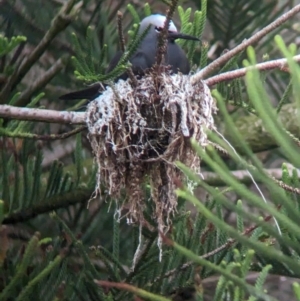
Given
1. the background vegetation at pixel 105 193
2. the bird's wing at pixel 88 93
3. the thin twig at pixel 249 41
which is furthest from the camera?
the bird's wing at pixel 88 93

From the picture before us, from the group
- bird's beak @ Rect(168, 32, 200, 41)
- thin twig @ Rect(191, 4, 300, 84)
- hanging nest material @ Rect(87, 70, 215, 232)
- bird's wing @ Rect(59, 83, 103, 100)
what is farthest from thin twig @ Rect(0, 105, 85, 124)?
bird's beak @ Rect(168, 32, 200, 41)

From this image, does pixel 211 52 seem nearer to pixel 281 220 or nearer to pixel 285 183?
pixel 285 183

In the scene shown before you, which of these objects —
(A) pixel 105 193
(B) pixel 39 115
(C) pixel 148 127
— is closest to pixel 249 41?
(C) pixel 148 127

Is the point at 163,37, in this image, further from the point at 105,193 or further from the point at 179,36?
the point at 105,193

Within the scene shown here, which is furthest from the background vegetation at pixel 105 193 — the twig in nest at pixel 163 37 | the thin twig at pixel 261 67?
the twig in nest at pixel 163 37

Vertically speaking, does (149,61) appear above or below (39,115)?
above

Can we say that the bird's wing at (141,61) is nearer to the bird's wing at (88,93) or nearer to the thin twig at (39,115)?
the bird's wing at (88,93)

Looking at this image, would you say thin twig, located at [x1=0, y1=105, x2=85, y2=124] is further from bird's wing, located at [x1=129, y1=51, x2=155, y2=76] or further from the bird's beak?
the bird's beak

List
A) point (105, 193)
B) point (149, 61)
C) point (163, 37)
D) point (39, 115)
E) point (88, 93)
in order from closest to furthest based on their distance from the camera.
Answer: point (163, 37)
point (39, 115)
point (88, 93)
point (149, 61)
point (105, 193)

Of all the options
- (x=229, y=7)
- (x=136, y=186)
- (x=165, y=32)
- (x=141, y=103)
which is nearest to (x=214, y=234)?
(x=136, y=186)
